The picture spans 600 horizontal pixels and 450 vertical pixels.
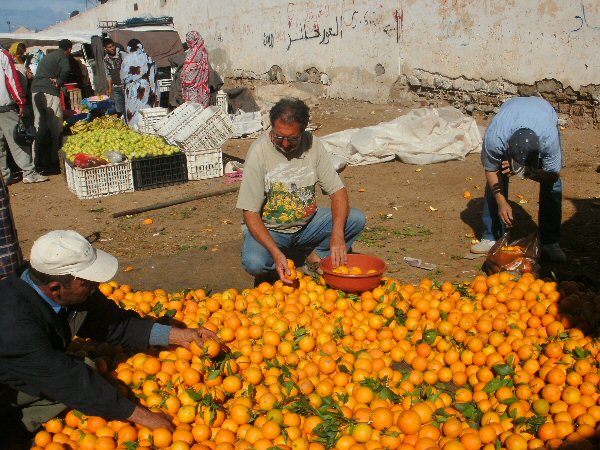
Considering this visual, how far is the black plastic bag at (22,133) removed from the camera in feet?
32.3

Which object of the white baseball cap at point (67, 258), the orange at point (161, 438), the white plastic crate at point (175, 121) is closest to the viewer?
the white baseball cap at point (67, 258)

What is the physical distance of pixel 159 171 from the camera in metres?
9.70

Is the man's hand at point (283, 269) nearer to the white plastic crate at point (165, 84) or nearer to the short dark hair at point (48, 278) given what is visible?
the short dark hair at point (48, 278)

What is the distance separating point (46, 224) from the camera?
320 inches

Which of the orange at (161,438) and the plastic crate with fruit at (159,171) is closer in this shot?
the orange at (161,438)

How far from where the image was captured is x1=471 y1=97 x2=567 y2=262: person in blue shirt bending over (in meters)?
5.06

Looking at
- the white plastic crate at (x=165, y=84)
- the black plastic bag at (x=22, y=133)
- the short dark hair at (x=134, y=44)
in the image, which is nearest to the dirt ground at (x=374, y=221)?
the black plastic bag at (x=22, y=133)

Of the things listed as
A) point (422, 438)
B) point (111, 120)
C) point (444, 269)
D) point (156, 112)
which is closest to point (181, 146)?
point (156, 112)

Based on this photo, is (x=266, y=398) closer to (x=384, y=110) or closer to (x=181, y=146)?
(x=181, y=146)

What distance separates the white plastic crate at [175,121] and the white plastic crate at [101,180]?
3.22ft

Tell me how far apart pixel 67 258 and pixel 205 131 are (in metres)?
7.33

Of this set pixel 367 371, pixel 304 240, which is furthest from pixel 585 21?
pixel 367 371

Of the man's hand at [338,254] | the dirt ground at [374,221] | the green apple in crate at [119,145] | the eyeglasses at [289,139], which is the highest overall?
the eyeglasses at [289,139]

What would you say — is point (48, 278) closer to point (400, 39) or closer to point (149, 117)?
point (149, 117)
